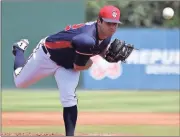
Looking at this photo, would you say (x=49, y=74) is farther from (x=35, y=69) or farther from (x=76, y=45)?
(x=76, y=45)

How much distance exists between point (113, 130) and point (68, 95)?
2.24 meters

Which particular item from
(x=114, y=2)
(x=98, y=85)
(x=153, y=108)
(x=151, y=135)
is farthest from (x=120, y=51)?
(x=114, y=2)

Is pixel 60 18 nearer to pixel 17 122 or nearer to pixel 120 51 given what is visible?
pixel 17 122

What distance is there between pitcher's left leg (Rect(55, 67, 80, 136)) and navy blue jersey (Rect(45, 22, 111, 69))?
0.10 metres

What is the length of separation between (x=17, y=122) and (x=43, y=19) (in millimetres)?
8665

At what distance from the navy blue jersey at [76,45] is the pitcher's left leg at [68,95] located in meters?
0.10

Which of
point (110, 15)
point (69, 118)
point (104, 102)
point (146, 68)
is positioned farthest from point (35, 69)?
point (146, 68)

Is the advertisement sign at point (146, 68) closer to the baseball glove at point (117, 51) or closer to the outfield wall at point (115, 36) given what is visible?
the outfield wall at point (115, 36)

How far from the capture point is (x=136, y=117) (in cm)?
948

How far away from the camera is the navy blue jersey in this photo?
5.09m

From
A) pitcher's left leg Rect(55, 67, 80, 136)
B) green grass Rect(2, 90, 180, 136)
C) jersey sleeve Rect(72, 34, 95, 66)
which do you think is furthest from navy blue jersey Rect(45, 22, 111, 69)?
green grass Rect(2, 90, 180, 136)

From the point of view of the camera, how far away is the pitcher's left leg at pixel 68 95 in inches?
215

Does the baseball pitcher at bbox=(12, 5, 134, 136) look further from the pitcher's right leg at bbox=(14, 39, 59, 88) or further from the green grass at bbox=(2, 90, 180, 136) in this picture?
the green grass at bbox=(2, 90, 180, 136)

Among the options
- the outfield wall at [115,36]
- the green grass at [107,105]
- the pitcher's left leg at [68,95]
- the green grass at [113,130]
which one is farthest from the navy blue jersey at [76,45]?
the outfield wall at [115,36]
